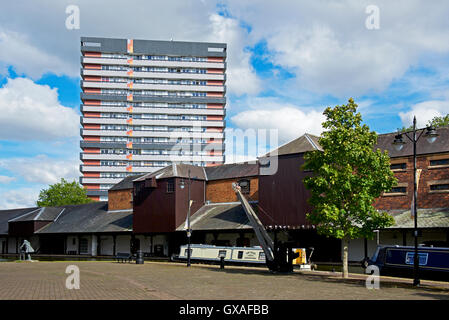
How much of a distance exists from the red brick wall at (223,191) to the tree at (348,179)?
20730 millimetres

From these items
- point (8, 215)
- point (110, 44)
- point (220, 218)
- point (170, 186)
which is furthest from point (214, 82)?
point (220, 218)

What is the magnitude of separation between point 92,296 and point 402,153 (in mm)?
27907

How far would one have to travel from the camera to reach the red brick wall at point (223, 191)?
155 feet

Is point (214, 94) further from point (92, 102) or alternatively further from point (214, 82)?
point (92, 102)

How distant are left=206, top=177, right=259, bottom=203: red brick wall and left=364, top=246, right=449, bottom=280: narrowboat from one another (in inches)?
839

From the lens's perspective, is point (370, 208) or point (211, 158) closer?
point (370, 208)

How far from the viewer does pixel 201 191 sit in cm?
5081

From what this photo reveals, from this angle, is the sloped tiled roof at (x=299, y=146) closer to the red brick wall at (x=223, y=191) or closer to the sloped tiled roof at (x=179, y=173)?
the red brick wall at (x=223, y=191)

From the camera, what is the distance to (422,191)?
34.4 meters

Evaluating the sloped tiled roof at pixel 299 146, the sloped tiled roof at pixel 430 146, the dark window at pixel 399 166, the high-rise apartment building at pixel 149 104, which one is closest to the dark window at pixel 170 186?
the sloped tiled roof at pixel 299 146

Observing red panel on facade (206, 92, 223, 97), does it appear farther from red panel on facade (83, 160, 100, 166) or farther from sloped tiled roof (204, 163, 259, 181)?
sloped tiled roof (204, 163, 259, 181)

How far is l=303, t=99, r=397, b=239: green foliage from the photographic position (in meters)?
25.1
